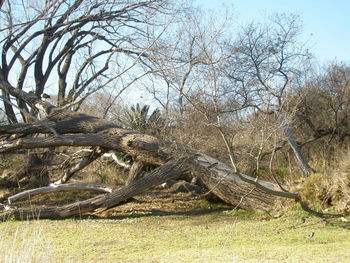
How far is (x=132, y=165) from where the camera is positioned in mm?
11586

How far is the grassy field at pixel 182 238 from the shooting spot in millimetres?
6000

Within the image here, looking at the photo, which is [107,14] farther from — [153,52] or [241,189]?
[241,189]

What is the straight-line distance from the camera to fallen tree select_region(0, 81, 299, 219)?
1024 cm

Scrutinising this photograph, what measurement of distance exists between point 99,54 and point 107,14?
5.74ft

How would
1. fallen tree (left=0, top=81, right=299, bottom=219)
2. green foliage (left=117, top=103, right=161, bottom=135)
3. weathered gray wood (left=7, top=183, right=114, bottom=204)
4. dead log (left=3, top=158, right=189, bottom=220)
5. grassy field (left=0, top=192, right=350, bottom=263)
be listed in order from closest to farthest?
1. grassy field (left=0, top=192, right=350, bottom=263)
2. dead log (left=3, top=158, right=189, bottom=220)
3. fallen tree (left=0, top=81, right=299, bottom=219)
4. weathered gray wood (left=7, top=183, right=114, bottom=204)
5. green foliage (left=117, top=103, right=161, bottom=135)

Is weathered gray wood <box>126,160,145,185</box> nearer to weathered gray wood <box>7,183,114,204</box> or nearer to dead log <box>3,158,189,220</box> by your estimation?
dead log <box>3,158,189,220</box>

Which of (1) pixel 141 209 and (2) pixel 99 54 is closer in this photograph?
(1) pixel 141 209

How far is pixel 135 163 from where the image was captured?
11.5 metres

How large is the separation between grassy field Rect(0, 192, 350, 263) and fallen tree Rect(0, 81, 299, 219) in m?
0.39

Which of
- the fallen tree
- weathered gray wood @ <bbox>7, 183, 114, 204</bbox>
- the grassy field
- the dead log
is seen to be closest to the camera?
the grassy field

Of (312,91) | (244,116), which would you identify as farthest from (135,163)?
(312,91)

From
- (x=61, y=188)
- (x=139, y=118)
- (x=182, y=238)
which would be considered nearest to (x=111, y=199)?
(x=61, y=188)

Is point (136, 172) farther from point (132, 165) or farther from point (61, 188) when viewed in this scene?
point (61, 188)

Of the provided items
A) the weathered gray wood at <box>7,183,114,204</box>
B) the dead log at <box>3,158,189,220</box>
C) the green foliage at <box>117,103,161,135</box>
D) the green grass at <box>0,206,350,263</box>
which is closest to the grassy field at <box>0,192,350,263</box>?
the green grass at <box>0,206,350,263</box>
